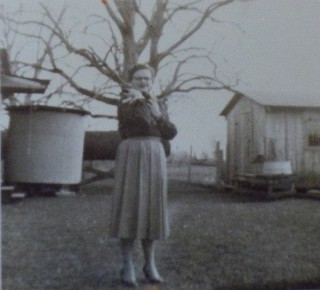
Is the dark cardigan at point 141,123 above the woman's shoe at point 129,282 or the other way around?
above

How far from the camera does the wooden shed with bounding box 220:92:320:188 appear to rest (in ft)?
14.5

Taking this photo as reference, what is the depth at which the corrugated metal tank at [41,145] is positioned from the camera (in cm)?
400

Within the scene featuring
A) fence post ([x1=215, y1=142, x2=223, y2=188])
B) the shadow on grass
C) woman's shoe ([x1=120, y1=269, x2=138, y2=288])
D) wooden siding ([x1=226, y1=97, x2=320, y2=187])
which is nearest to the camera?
woman's shoe ([x1=120, y1=269, x2=138, y2=288])

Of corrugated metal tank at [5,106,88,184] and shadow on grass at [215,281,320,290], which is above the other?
corrugated metal tank at [5,106,88,184]

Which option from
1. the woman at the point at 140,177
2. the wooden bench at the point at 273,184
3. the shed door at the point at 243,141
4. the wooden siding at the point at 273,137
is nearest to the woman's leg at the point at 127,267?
the woman at the point at 140,177

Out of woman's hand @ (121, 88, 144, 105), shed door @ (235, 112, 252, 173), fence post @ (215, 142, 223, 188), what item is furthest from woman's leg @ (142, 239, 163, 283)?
fence post @ (215, 142, 223, 188)

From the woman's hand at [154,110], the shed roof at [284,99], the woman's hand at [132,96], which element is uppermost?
the shed roof at [284,99]

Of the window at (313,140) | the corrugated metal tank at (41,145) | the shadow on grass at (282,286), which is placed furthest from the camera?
the window at (313,140)

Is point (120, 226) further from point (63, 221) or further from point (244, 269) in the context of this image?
point (63, 221)

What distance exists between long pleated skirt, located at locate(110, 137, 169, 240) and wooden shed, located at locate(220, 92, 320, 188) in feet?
9.06

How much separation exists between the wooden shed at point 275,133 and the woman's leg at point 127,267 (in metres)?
2.82

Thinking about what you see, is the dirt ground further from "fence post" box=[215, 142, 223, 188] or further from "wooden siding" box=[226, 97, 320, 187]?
"fence post" box=[215, 142, 223, 188]

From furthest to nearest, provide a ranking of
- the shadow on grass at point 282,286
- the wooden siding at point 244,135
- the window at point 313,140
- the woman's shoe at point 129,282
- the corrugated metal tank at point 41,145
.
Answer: the wooden siding at point 244,135
the window at point 313,140
the corrugated metal tank at point 41,145
the shadow on grass at point 282,286
the woman's shoe at point 129,282

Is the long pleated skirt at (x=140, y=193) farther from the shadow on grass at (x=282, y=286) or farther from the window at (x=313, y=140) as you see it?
the window at (x=313, y=140)
